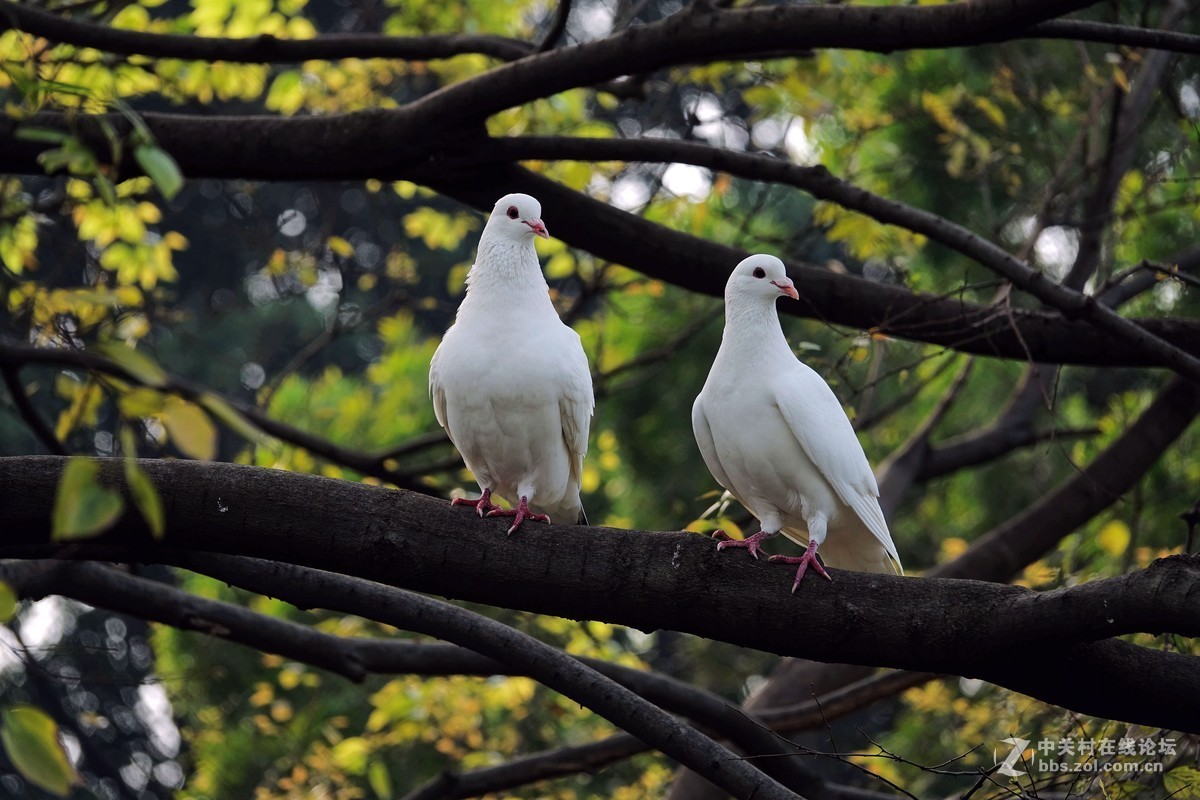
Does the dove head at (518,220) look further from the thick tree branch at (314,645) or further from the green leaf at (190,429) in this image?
the green leaf at (190,429)

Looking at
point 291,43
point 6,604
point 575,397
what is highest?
point 291,43

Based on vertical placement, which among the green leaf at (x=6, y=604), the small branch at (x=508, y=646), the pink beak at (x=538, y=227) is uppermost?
the green leaf at (x=6, y=604)

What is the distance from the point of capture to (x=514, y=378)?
170 inches

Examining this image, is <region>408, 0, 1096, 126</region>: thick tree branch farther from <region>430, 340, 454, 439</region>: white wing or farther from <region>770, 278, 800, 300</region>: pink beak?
<region>430, 340, 454, 439</region>: white wing

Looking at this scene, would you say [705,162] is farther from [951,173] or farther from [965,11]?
[951,173]

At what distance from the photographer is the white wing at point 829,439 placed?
4.12m

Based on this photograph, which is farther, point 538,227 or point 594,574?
point 538,227

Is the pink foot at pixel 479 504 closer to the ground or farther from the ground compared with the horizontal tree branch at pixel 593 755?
farther from the ground

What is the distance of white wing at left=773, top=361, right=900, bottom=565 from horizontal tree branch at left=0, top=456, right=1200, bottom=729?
0.59 m

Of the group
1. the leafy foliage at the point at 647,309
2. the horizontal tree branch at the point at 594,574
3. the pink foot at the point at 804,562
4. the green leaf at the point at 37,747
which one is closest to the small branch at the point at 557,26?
the leafy foliage at the point at 647,309

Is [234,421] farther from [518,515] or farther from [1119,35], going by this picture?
[1119,35]

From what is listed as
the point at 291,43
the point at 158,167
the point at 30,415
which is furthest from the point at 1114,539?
the point at 158,167

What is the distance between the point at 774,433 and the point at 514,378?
91 centimetres

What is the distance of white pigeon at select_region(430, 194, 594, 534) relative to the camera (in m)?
4.34
